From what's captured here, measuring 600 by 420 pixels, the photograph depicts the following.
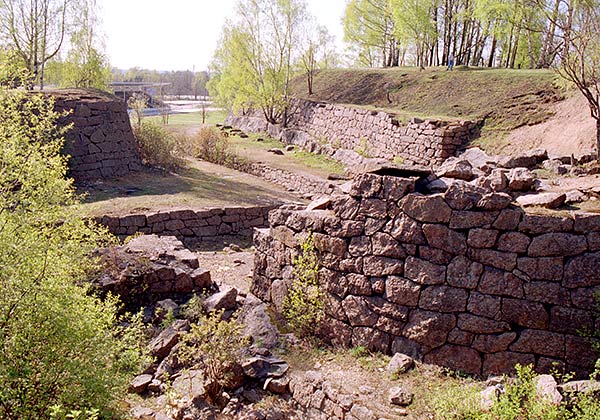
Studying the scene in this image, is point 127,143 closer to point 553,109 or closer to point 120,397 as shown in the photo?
point 120,397

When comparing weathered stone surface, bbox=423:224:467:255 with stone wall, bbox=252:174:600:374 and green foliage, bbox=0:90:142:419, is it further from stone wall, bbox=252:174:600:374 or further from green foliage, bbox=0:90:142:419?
green foliage, bbox=0:90:142:419

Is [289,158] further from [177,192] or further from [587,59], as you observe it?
[587,59]

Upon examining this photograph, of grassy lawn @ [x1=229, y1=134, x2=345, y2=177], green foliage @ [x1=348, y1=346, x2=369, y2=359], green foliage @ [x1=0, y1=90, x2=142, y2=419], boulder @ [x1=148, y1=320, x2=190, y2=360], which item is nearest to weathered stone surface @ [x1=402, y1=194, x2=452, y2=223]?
green foliage @ [x1=348, y1=346, x2=369, y2=359]

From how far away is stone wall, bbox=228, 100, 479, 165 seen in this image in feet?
56.4

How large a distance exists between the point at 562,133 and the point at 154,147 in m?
12.9

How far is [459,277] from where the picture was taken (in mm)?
6086

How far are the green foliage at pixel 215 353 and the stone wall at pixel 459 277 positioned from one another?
1.59 meters

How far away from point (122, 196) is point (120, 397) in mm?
9205

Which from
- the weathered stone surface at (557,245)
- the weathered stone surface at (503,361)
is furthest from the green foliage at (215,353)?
the weathered stone surface at (557,245)

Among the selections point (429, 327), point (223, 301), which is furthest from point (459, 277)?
point (223, 301)

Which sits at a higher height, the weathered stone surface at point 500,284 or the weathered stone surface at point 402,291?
the weathered stone surface at point 500,284

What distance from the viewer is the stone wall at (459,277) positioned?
567cm

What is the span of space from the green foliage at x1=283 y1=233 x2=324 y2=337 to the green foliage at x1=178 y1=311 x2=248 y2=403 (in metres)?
1.20

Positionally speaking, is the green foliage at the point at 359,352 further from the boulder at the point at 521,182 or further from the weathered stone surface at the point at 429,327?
the boulder at the point at 521,182
